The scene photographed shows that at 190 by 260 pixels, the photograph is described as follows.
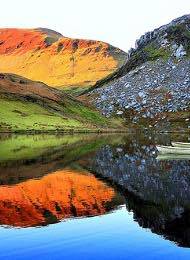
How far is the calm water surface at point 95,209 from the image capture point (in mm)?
32844

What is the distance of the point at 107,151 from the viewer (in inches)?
4168

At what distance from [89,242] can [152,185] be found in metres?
27.2

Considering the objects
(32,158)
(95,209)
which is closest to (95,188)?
(95,209)

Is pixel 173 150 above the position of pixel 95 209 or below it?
above

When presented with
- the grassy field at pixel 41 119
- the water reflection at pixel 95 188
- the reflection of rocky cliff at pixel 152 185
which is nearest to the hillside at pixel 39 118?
the grassy field at pixel 41 119

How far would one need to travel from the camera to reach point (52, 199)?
2052 inches

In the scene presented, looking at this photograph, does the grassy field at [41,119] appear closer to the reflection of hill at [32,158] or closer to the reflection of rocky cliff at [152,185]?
the reflection of hill at [32,158]

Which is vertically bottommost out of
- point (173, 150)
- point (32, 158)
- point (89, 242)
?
point (89, 242)

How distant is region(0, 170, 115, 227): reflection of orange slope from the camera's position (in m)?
43.3

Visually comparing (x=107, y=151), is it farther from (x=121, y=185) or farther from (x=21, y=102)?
(x=21, y=102)

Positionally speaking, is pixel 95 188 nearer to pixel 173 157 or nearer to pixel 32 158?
pixel 32 158

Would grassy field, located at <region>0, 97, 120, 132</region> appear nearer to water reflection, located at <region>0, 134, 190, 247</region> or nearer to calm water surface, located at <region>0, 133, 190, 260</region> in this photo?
water reflection, located at <region>0, 134, 190, 247</region>

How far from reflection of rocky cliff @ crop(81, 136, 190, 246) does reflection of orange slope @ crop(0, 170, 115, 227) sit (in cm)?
329

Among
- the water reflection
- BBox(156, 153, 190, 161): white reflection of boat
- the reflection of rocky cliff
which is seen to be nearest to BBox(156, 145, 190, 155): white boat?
BBox(156, 153, 190, 161): white reflection of boat
